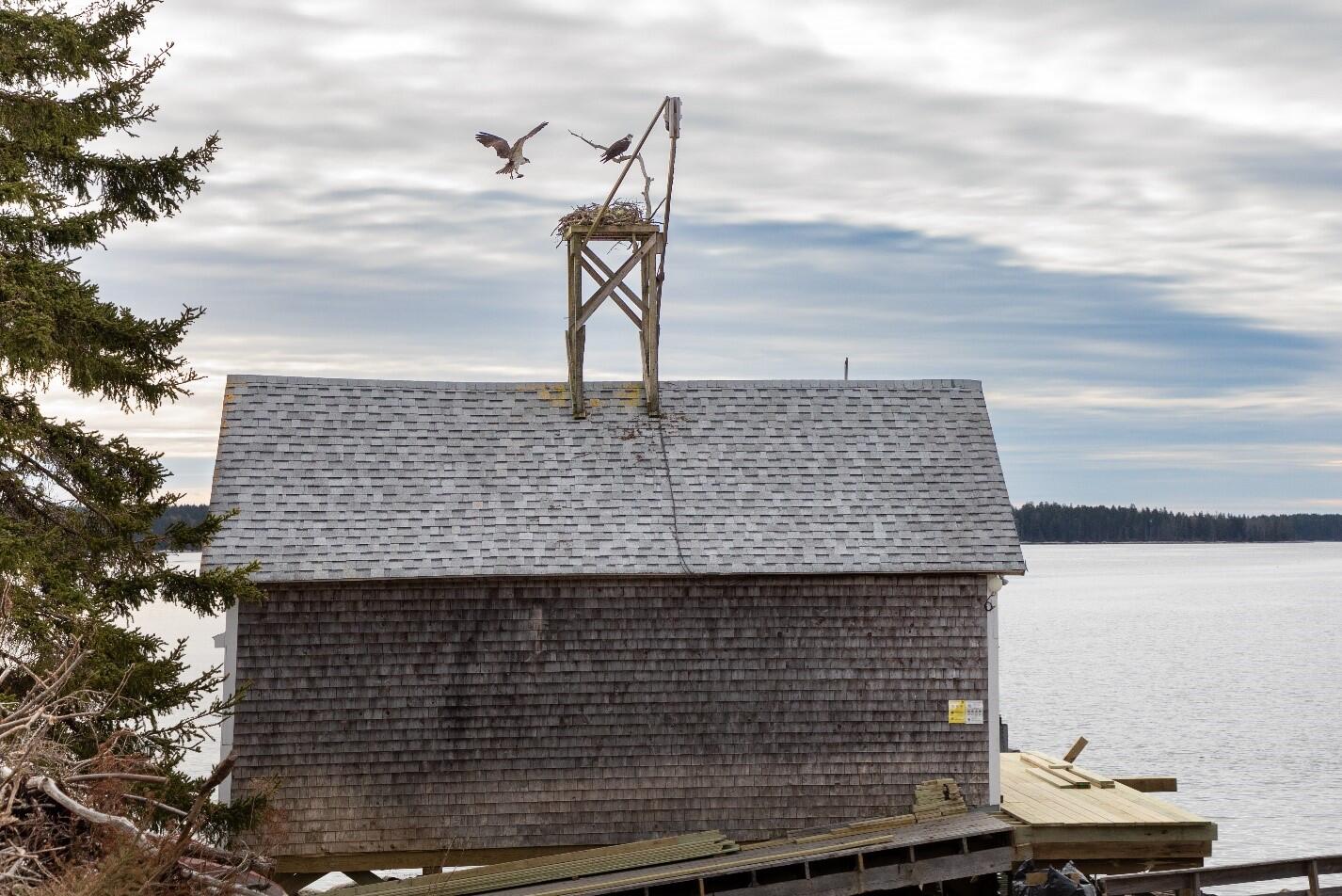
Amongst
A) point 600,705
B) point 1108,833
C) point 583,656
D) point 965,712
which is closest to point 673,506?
point 583,656

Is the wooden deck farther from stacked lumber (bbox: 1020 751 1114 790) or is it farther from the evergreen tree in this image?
the evergreen tree

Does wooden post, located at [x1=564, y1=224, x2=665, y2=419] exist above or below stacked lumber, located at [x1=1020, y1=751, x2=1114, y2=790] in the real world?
above

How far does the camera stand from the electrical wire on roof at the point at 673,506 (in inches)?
595

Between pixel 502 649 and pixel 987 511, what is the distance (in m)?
5.64

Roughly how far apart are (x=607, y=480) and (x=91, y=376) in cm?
591

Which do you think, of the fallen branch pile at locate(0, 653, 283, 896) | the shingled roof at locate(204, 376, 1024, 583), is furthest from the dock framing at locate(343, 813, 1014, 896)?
the fallen branch pile at locate(0, 653, 283, 896)

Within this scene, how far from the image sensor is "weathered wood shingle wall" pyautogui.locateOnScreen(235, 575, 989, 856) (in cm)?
1481

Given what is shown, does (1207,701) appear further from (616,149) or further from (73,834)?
(73,834)

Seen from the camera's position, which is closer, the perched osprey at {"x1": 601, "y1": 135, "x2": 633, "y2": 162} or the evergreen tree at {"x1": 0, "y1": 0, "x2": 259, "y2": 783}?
the evergreen tree at {"x1": 0, "y1": 0, "x2": 259, "y2": 783}

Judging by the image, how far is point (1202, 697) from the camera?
4678 centimetres

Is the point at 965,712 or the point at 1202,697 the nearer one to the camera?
the point at 965,712

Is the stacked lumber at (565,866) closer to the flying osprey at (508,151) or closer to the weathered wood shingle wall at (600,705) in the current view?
the weathered wood shingle wall at (600,705)

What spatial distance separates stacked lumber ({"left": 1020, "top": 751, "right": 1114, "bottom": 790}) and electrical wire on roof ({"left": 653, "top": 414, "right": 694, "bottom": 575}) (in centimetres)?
557

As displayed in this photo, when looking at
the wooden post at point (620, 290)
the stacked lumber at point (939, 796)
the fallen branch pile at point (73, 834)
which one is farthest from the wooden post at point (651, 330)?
the fallen branch pile at point (73, 834)
